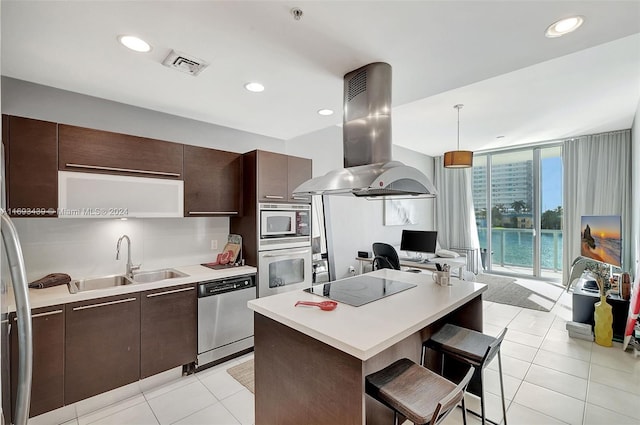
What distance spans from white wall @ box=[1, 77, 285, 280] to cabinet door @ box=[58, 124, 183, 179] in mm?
308

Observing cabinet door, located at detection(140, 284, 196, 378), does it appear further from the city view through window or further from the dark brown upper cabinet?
the city view through window

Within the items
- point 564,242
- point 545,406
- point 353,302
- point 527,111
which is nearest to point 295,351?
point 353,302

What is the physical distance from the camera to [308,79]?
2322mm

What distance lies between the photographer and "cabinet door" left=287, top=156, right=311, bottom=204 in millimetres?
3396

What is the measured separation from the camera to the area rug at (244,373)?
2.55m

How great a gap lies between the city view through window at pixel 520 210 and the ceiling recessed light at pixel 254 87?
6.07 meters

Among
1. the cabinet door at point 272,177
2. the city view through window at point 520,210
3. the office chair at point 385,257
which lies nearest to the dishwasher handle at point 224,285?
the cabinet door at point 272,177

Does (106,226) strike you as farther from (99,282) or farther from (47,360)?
(47,360)

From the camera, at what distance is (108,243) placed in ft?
8.82

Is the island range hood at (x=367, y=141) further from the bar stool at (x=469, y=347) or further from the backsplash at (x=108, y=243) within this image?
the backsplash at (x=108, y=243)

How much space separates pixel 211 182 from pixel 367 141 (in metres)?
1.76

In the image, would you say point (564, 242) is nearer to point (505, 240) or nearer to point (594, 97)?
point (505, 240)

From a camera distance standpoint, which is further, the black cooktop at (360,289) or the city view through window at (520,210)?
the city view through window at (520,210)

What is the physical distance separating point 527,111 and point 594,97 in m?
0.68
